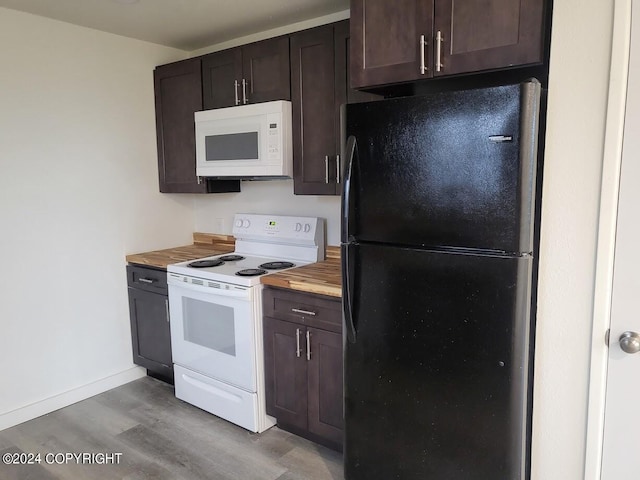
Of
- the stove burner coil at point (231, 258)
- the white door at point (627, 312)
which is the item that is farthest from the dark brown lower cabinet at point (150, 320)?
the white door at point (627, 312)

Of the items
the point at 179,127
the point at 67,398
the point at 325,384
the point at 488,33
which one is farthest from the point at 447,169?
the point at 67,398

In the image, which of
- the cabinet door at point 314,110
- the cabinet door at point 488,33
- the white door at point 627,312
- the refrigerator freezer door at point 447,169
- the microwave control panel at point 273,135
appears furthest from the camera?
→ the microwave control panel at point 273,135

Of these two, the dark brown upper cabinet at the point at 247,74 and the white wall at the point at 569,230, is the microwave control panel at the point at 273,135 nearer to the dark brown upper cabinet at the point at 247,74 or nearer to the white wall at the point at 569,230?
the dark brown upper cabinet at the point at 247,74

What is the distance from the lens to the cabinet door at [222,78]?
2.94m

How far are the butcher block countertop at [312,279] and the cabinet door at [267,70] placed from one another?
986mm

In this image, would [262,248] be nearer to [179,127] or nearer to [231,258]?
[231,258]

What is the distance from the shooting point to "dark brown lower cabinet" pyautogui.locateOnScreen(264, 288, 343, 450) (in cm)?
237

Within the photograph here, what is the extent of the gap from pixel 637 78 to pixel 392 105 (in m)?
0.74

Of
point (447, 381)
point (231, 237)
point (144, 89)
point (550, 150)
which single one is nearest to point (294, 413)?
point (447, 381)

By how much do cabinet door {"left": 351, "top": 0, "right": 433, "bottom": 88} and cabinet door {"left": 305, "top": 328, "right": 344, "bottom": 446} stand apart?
122 cm

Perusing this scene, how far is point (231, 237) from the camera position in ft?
11.8

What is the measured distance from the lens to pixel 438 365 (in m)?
1.72

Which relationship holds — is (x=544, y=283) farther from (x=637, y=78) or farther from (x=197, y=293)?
(x=197, y=293)

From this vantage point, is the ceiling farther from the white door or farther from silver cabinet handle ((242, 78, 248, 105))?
the white door
